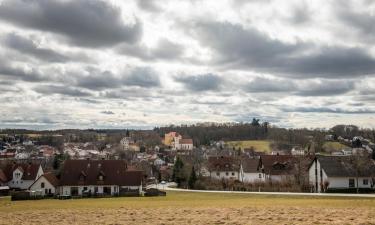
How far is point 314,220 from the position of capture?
2208 centimetres

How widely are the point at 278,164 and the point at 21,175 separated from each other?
164 feet

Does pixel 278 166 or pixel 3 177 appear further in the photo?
pixel 3 177

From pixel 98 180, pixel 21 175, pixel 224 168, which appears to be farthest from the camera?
pixel 224 168

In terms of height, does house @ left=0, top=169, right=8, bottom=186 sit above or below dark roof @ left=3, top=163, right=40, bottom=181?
below

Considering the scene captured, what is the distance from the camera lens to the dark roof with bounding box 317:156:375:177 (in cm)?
7256

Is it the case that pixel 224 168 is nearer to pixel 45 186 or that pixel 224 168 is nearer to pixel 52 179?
pixel 52 179

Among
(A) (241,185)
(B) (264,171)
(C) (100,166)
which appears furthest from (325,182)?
(C) (100,166)

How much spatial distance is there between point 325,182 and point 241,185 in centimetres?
1265

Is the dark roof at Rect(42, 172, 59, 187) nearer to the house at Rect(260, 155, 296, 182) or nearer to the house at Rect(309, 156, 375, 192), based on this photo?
the house at Rect(260, 155, 296, 182)

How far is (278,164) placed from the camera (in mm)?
91250

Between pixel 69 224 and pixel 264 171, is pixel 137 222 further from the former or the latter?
pixel 264 171

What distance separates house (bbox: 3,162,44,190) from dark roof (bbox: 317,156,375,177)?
55.2 meters

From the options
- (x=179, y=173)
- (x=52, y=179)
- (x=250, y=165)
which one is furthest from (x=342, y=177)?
(x=52, y=179)

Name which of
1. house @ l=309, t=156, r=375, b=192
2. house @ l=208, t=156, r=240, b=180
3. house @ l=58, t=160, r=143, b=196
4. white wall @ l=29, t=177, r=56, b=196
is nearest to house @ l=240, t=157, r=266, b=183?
house @ l=208, t=156, r=240, b=180
